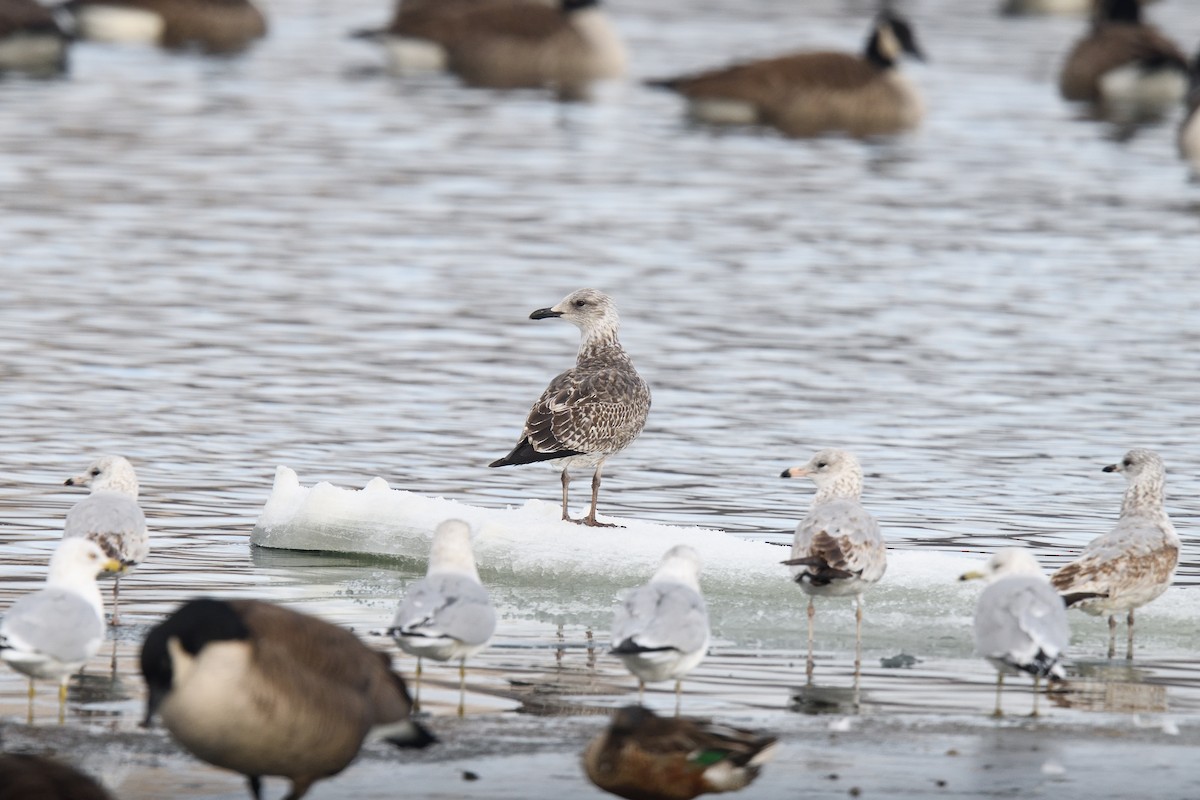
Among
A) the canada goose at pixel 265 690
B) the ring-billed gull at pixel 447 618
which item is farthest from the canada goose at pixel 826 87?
the canada goose at pixel 265 690

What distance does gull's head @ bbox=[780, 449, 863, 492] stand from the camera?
40.4ft

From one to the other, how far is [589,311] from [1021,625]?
5.48 m

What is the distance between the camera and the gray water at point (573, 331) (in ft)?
43.0

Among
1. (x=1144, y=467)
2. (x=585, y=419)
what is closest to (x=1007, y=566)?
(x=1144, y=467)

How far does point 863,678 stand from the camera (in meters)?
11.0

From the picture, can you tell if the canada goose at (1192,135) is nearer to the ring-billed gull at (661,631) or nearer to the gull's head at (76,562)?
the ring-billed gull at (661,631)

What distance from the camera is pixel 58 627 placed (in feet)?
31.9

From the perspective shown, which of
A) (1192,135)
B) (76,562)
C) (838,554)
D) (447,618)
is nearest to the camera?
(447,618)

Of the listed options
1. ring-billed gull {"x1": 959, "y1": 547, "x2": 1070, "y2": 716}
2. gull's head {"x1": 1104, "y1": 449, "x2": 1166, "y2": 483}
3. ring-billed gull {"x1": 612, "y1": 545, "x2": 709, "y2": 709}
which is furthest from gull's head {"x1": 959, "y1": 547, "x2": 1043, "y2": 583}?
gull's head {"x1": 1104, "y1": 449, "x2": 1166, "y2": 483}

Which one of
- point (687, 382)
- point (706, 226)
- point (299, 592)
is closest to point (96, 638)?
point (299, 592)

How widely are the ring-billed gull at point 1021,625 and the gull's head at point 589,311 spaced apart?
4883 mm

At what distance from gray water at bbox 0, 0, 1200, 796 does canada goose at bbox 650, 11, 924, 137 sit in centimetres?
76

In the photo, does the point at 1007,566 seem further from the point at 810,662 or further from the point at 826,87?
the point at 826,87

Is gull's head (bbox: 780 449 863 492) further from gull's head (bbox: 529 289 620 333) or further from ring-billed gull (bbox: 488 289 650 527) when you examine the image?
gull's head (bbox: 529 289 620 333)
